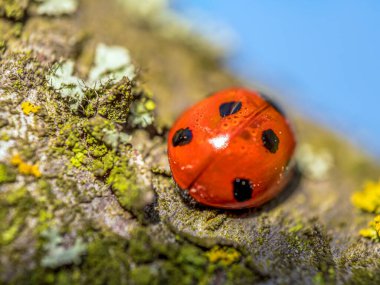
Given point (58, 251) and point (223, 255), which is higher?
point (223, 255)

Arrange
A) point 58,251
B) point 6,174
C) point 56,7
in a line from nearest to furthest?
point 58,251, point 6,174, point 56,7

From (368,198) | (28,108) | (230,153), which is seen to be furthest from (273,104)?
(28,108)

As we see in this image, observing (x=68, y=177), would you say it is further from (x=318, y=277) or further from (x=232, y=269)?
(x=318, y=277)

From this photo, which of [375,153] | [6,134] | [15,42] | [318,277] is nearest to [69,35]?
[15,42]

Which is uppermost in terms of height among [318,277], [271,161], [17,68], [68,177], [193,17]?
[193,17]

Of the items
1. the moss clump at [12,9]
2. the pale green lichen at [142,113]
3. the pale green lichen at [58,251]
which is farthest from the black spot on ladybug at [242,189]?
the moss clump at [12,9]

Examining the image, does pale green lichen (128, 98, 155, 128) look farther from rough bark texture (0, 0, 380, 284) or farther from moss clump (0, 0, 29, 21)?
moss clump (0, 0, 29, 21)

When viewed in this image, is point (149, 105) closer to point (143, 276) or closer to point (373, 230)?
point (143, 276)

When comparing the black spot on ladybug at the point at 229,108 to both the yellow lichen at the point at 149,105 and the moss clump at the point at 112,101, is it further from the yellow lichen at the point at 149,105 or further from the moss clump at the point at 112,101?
the moss clump at the point at 112,101
